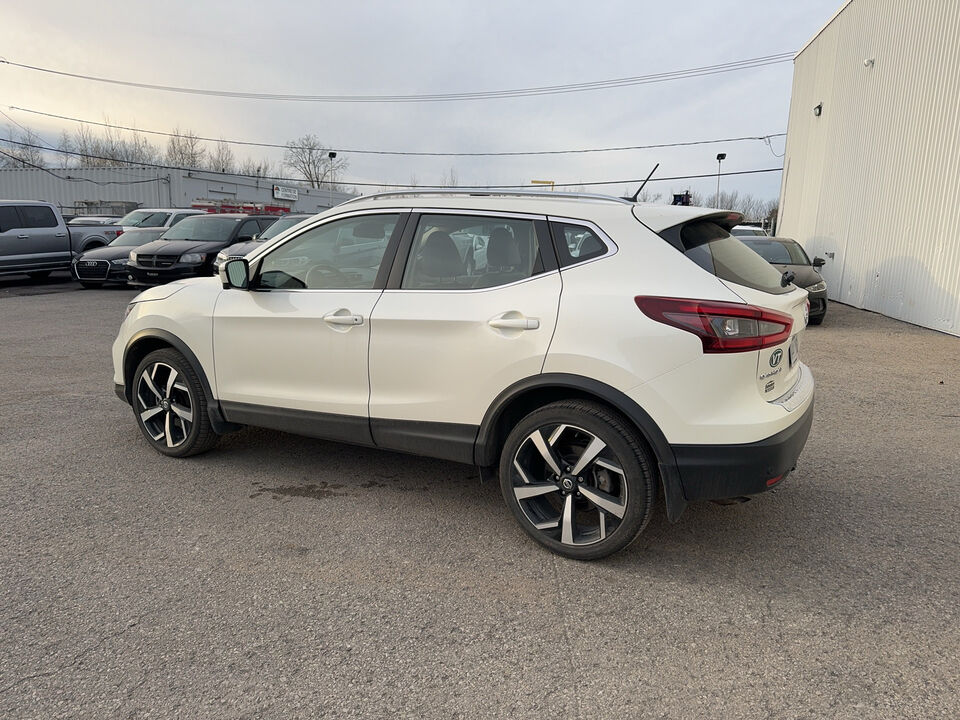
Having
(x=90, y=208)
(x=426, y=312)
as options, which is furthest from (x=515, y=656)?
(x=90, y=208)

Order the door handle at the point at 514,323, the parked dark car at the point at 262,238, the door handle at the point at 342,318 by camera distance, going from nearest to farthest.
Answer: the door handle at the point at 514,323 < the door handle at the point at 342,318 < the parked dark car at the point at 262,238

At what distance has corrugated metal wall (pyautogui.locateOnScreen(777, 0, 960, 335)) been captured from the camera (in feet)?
37.7

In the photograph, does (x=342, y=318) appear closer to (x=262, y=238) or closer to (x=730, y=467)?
(x=730, y=467)

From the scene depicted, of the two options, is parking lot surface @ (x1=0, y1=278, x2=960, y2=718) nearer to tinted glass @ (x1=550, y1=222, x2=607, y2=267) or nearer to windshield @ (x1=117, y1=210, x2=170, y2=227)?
tinted glass @ (x1=550, y1=222, x2=607, y2=267)

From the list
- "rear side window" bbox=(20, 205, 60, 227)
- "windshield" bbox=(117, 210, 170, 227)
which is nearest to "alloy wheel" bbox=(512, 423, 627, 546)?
"rear side window" bbox=(20, 205, 60, 227)

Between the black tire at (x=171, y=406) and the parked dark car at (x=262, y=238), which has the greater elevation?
the parked dark car at (x=262, y=238)

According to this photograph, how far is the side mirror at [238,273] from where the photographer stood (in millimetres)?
4137

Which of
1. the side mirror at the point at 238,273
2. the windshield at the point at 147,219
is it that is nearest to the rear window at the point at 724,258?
the side mirror at the point at 238,273

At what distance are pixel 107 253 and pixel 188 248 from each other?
9.19 feet

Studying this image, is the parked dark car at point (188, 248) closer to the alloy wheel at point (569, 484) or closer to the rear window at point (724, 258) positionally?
the alloy wheel at point (569, 484)

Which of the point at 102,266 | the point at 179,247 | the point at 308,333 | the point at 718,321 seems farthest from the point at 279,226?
the point at 718,321

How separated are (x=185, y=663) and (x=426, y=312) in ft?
6.25

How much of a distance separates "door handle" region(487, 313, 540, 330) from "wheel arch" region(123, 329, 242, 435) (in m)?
2.10

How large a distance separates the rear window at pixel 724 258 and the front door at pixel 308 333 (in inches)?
65.3
